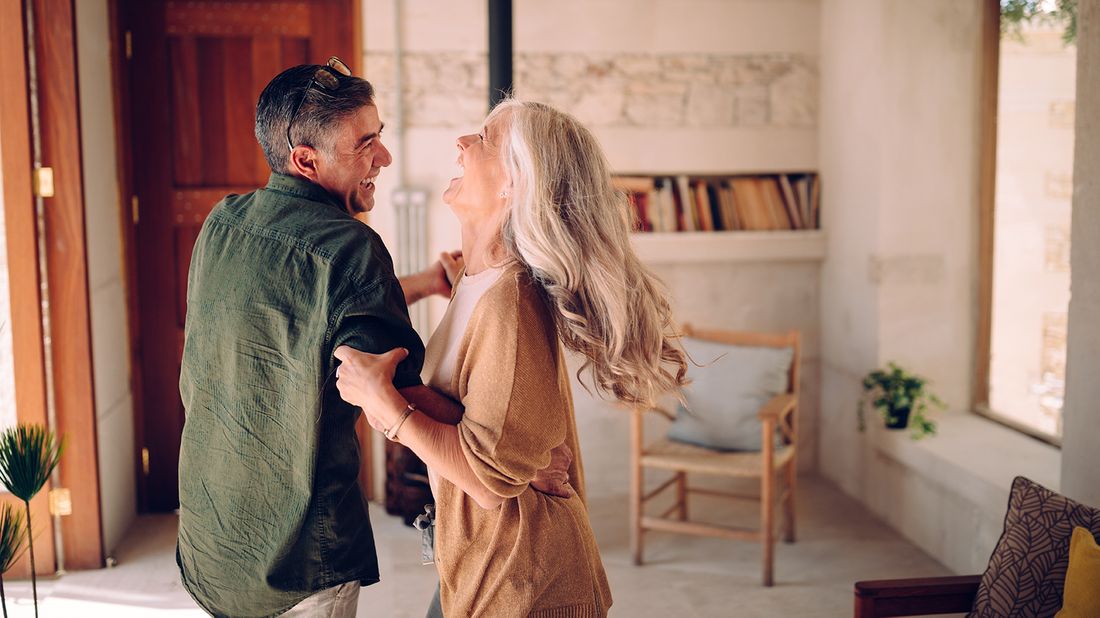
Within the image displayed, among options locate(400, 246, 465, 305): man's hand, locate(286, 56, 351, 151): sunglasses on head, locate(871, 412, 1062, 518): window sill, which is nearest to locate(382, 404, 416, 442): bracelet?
locate(286, 56, 351, 151): sunglasses on head

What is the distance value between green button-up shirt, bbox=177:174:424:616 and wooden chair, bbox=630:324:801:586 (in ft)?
7.69

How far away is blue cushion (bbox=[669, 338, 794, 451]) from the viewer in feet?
13.9

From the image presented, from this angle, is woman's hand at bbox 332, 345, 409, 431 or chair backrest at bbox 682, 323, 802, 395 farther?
chair backrest at bbox 682, 323, 802, 395

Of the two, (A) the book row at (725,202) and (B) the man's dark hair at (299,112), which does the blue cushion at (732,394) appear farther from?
(B) the man's dark hair at (299,112)

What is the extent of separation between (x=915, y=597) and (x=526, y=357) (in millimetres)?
1396

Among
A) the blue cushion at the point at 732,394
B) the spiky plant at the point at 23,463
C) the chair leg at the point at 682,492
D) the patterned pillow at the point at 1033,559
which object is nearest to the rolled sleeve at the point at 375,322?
the spiky plant at the point at 23,463

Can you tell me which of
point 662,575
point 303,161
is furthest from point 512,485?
point 662,575

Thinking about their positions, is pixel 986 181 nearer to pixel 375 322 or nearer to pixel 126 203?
pixel 375 322

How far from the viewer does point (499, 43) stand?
12.6 ft

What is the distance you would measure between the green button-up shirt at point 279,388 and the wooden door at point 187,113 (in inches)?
125

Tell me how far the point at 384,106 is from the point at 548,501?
11.0ft

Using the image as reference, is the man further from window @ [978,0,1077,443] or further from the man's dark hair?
window @ [978,0,1077,443]

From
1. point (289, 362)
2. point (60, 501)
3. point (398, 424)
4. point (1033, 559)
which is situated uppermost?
point (289, 362)

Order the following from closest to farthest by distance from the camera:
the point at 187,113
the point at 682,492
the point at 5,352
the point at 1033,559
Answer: the point at 1033,559 → the point at 5,352 → the point at 682,492 → the point at 187,113
